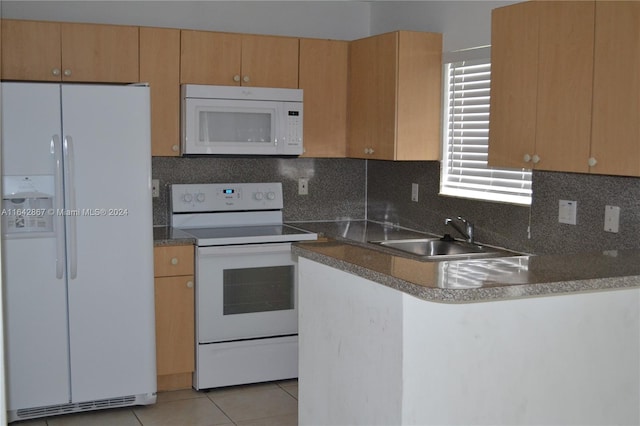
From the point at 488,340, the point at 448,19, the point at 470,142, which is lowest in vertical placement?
the point at 488,340

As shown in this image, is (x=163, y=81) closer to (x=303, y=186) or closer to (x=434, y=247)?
(x=303, y=186)

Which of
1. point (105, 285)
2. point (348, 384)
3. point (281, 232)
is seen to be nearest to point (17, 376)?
point (105, 285)

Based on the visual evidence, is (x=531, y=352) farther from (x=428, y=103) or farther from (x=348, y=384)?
(x=428, y=103)

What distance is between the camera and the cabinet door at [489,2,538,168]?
10.1ft

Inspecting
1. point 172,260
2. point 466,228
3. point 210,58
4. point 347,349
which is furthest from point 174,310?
point 347,349

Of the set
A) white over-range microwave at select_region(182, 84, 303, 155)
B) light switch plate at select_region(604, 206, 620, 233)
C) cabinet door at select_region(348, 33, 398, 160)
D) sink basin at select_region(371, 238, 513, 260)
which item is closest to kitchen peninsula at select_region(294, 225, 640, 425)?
light switch plate at select_region(604, 206, 620, 233)

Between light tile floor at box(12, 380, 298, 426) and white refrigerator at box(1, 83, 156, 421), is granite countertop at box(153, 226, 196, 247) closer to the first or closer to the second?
white refrigerator at box(1, 83, 156, 421)

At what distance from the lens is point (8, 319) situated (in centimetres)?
362

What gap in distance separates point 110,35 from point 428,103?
5.77ft

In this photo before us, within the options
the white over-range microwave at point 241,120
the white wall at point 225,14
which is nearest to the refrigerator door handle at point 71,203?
the white over-range microwave at point 241,120

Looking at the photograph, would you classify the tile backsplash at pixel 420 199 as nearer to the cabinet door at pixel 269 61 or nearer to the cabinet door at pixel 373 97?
the cabinet door at pixel 373 97

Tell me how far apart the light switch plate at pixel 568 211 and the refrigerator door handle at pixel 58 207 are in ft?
7.66

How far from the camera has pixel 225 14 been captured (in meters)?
4.70

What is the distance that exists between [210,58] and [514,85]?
6.10ft
